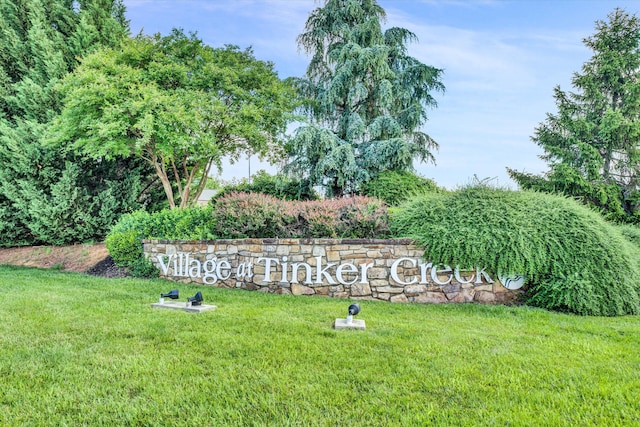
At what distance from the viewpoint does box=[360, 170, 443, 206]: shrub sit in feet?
37.3

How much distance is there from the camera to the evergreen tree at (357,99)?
12.4 meters

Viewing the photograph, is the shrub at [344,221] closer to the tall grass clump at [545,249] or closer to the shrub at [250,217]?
the shrub at [250,217]

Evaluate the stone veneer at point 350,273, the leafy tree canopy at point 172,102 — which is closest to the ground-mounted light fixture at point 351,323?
the stone veneer at point 350,273

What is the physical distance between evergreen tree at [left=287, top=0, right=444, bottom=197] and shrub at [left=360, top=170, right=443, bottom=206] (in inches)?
21.2

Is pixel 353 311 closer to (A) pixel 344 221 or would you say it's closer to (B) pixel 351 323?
(B) pixel 351 323

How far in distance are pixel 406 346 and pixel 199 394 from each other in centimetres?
173

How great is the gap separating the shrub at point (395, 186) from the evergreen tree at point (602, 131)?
152 inches

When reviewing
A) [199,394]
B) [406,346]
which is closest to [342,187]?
[406,346]

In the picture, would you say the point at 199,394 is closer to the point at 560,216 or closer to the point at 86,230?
the point at 560,216

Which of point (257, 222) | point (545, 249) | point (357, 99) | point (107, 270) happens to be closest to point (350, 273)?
point (257, 222)

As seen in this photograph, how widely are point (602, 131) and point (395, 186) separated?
6.87m

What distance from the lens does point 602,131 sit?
12.0 meters

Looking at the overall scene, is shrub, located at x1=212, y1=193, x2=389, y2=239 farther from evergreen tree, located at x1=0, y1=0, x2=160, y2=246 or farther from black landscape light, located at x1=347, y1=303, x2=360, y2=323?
evergreen tree, located at x1=0, y1=0, x2=160, y2=246

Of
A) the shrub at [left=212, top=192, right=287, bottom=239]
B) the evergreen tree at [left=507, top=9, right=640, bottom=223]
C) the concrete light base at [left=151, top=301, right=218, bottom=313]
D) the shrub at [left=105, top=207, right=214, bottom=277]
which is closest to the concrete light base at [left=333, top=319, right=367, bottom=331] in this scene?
the concrete light base at [left=151, top=301, right=218, bottom=313]
